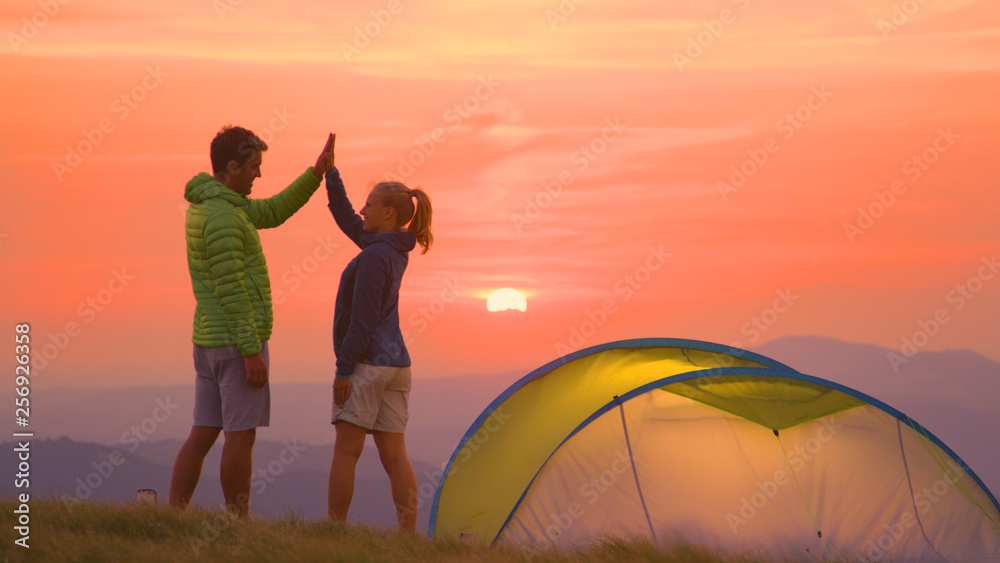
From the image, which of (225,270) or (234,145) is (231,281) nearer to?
(225,270)

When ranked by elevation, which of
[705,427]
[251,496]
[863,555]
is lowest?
[863,555]

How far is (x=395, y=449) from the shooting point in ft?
20.6

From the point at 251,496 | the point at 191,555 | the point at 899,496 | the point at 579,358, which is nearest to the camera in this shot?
the point at 191,555

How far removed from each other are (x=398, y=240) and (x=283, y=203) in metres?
0.93

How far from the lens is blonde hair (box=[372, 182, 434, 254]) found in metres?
6.26

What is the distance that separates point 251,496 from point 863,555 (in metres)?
4.17

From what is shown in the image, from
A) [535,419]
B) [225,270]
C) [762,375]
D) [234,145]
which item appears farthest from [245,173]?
[762,375]

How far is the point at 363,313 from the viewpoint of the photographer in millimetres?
5918

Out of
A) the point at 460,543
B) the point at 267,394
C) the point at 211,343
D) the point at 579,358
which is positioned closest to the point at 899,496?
the point at 579,358

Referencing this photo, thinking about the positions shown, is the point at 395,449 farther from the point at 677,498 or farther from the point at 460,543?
the point at 677,498

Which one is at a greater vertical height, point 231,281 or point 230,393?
point 231,281

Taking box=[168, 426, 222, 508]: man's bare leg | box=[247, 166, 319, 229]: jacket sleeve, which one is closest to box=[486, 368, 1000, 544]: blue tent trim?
box=[168, 426, 222, 508]: man's bare leg

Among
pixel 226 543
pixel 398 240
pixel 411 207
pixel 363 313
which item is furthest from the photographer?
pixel 411 207

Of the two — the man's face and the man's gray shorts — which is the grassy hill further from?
the man's face
